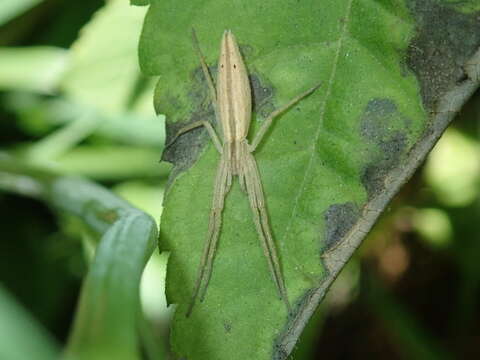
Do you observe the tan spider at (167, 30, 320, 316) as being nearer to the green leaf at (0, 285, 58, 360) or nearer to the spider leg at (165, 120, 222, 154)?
the spider leg at (165, 120, 222, 154)

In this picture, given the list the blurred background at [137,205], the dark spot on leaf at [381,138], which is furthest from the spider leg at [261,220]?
the blurred background at [137,205]

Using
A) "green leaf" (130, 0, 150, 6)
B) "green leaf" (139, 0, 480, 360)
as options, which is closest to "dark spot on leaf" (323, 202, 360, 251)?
"green leaf" (139, 0, 480, 360)

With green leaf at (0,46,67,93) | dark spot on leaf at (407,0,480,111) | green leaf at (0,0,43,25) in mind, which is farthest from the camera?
green leaf at (0,46,67,93)

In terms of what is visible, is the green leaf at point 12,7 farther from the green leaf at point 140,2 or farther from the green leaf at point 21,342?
the green leaf at point 21,342

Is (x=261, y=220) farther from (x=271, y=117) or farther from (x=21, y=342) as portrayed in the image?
(x=21, y=342)

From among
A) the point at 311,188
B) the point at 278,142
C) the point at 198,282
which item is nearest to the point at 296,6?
the point at 278,142

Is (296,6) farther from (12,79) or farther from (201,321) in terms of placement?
(12,79)
